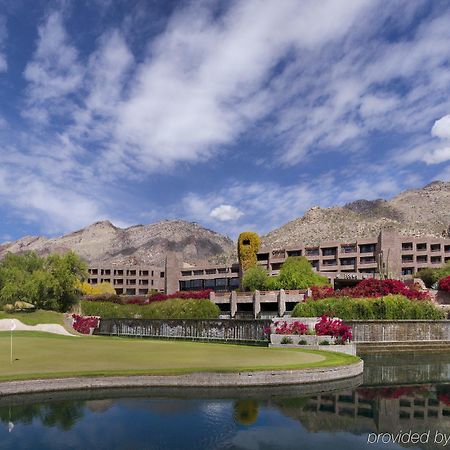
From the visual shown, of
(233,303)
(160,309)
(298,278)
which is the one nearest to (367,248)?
(298,278)

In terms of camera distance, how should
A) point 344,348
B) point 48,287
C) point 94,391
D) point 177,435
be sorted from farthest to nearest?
point 48,287
point 344,348
point 94,391
point 177,435

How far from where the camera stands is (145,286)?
165 metres

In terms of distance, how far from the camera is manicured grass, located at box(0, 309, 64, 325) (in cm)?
7169

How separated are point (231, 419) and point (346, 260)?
342ft

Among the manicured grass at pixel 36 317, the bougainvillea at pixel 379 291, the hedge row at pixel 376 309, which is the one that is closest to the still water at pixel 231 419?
the hedge row at pixel 376 309

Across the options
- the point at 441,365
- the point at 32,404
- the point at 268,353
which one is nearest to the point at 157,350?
the point at 268,353

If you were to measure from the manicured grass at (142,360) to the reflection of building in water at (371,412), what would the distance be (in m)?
3.46

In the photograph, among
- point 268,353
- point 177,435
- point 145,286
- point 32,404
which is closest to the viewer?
point 177,435

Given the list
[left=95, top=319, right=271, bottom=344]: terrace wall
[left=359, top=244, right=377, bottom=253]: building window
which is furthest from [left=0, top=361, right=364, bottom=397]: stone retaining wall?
[left=359, top=244, right=377, bottom=253]: building window

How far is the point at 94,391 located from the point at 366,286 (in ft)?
144

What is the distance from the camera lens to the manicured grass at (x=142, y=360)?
25.9 metres

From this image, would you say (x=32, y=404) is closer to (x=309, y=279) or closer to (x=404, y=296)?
(x=404, y=296)

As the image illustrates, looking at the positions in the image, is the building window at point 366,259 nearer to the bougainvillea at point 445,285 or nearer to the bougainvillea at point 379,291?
the bougainvillea at point 445,285

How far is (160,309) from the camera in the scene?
2963 inches
